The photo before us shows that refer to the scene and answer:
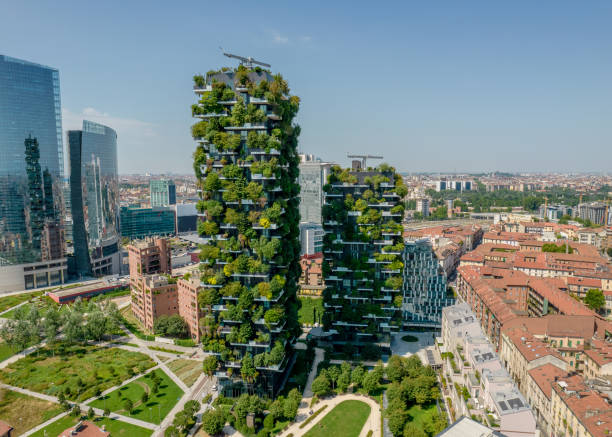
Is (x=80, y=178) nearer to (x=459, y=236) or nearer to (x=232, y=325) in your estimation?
(x=232, y=325)

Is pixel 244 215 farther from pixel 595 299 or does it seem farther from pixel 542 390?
pixel 595 299

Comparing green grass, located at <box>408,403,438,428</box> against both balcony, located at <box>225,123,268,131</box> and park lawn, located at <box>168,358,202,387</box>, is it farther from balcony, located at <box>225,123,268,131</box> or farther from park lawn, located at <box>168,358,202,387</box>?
balcony, located at <box>225,123,268,131</box>

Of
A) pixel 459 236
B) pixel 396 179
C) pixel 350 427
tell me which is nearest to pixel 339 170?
pixel 396 179

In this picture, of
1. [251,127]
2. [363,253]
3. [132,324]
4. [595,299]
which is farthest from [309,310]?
[595,299]

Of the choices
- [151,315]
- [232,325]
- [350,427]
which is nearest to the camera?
[350,427]

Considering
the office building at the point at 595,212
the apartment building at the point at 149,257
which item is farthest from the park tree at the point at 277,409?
the office building at the point at 595,212

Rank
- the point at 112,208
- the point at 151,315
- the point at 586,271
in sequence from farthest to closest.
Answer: the point at 112,208
the point at 586,271
the point at 151,315

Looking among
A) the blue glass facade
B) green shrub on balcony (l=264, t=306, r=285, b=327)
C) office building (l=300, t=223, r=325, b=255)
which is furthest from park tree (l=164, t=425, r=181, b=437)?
the blue glass facade
